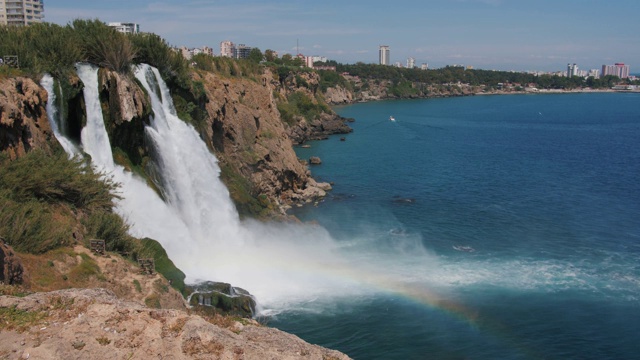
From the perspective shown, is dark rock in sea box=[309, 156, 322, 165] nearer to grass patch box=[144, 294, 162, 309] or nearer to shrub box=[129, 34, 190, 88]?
shrub box=[129, 34, 190, 88]

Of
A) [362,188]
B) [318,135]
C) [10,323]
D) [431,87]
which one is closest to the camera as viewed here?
[10,323]

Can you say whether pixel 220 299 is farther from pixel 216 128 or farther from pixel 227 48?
pixel 227 48

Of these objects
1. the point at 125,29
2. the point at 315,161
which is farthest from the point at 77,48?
the point at 125,29

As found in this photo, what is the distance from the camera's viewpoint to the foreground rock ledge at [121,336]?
27.5 ft

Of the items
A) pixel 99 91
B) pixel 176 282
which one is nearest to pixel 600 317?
pixel 176 282

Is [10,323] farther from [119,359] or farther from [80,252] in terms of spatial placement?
[80,252]

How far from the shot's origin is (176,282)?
18.5 meters

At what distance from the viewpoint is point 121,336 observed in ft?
28.7

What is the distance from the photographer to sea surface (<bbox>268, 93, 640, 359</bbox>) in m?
19.5

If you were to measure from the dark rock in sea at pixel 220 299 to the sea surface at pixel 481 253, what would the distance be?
1125mm

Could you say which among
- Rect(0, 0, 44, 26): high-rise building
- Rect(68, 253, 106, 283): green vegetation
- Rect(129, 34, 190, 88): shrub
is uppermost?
Rect(0, 0, 44, 26): high-rise building

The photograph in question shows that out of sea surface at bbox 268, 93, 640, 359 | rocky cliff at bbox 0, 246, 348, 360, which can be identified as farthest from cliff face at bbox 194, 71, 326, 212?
rocky cliff at bbox 0, 246, 348, 360

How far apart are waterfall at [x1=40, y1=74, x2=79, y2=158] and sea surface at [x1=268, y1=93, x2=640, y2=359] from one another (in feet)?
32.1

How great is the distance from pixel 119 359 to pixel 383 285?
16.2 metres
